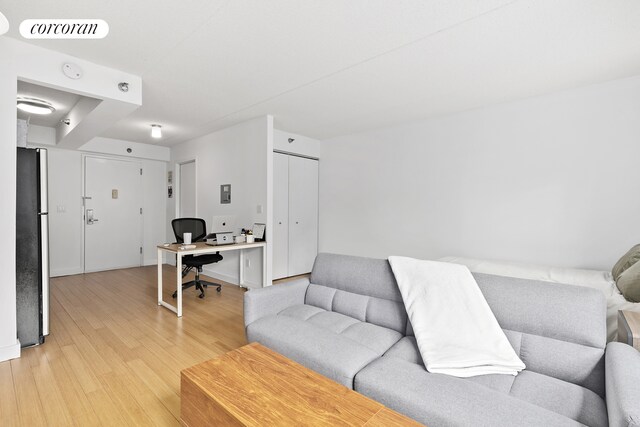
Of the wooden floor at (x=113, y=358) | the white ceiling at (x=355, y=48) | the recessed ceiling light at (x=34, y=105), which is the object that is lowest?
the wooden floor at (x=113, y=358)

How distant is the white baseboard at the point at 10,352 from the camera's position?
2.23m

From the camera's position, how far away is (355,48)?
7.62 ft

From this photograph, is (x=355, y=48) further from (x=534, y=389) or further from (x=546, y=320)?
(x=534, y=389)

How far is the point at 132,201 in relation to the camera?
575 centimetres

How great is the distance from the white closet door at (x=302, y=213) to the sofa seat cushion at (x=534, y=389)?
3657 millimetres

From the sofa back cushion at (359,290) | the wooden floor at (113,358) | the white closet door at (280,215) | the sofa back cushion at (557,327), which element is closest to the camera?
the sofa back cushion at (557,327)

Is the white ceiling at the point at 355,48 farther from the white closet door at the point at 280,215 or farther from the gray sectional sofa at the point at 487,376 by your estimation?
the gray sectional sofa at the point at 487,376

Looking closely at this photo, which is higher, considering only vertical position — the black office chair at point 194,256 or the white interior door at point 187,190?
the white interior door at point 187,190

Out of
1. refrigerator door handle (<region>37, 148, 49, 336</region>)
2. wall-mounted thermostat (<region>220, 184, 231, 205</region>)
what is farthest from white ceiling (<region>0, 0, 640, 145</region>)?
wall-mounted thermostat (<region>220, 184, 231, 205</region>)

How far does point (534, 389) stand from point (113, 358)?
9.27 feet

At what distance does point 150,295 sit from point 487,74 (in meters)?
4.73

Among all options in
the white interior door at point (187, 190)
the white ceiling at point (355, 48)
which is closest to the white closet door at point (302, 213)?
the white ceiling at point (355, 48)

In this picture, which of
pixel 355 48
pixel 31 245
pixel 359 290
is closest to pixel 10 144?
pixel 31 245

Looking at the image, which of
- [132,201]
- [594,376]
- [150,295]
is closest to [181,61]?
[150,295]
